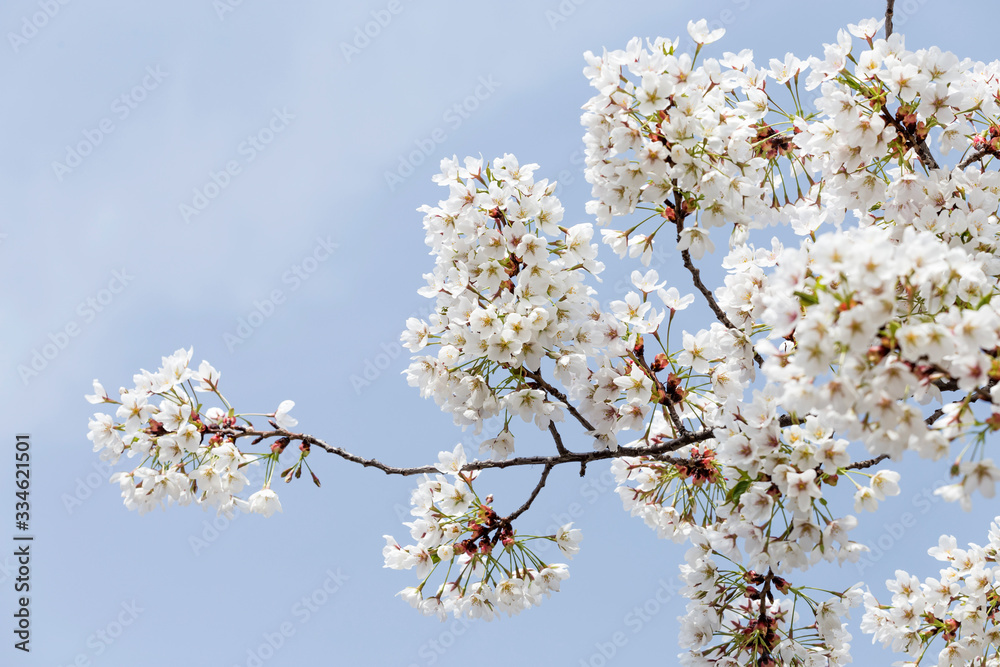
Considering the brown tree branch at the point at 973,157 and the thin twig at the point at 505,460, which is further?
the brown tree branch at the point at 973,157

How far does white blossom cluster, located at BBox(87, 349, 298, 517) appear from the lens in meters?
4.20

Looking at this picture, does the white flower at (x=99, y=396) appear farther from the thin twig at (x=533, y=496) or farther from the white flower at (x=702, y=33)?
the white flower at (x=702, y=33)

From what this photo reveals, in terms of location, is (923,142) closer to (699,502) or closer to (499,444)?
(699,502)

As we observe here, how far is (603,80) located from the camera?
3895 millimetres

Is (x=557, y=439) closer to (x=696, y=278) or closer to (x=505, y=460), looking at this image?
(x=505, y=460)

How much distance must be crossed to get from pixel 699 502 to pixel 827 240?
2.69 m

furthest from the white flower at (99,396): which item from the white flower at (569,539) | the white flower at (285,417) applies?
the white flower at (569,539)

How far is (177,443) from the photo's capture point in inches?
164

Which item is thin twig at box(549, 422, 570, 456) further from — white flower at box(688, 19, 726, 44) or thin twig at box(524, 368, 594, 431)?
white flower at box(688, 19, 726, 44)

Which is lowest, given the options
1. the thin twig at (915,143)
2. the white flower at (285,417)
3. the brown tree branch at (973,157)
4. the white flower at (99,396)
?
the white flower at (99,396)

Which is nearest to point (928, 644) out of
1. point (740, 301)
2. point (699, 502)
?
point (699, 502)

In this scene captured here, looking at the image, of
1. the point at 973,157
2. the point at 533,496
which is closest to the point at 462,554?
the point at 533,496

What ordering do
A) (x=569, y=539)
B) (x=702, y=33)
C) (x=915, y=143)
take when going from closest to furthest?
(x=702, y=33), (x=915, y=143), (x=569, y=539)

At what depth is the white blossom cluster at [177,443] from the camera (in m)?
4.20
